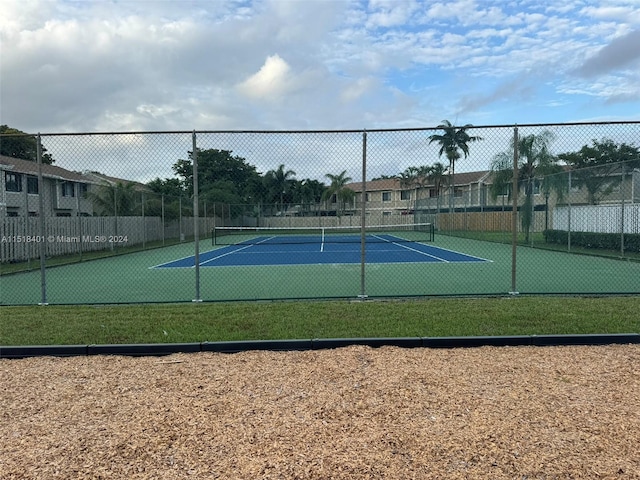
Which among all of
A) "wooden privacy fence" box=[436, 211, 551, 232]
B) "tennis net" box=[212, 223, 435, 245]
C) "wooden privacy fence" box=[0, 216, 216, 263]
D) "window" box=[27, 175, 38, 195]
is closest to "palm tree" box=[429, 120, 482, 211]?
"tennis net" box=[212, 223, 435, 245]

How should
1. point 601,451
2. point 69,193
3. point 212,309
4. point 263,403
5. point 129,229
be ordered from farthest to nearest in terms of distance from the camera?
point 69,193
point 129,229
point 212,309
point 263,403
point 601,451

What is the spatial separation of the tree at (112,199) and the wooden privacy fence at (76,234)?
385 millimetres

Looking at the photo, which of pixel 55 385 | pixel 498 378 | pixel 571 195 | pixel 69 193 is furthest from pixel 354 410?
pixel 69 193

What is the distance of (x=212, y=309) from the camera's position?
7.44m

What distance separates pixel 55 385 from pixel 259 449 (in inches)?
98.8

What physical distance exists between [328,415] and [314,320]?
285 cm

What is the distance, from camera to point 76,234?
18406mm

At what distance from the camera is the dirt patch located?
3059 millimetres

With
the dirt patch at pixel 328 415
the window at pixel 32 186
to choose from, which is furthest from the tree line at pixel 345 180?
the dirt patch at pixel 328 415

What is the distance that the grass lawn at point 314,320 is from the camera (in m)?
6.00

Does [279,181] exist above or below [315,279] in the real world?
above

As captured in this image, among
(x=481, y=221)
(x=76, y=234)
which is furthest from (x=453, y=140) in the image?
(x=481, y=221)

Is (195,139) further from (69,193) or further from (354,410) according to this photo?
(69,193)

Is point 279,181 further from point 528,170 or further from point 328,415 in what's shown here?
point 528,170
